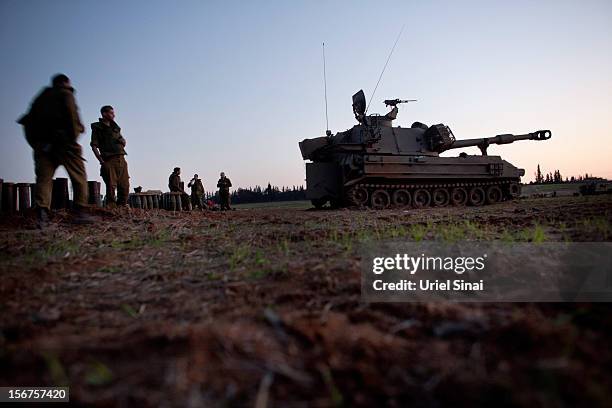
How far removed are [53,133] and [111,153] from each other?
2883 millimetres

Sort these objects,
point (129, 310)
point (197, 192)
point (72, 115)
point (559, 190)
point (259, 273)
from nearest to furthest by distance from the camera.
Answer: point (129, 310)
point (259, 273)
point (72, 115)
point (197, 192)
point (559, 190)

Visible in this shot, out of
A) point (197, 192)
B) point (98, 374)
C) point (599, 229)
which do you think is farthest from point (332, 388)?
point (197, 192)

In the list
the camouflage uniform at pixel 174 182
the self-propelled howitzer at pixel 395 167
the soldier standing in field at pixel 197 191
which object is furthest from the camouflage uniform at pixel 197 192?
the self-propelled howitzer at pixel 395 167

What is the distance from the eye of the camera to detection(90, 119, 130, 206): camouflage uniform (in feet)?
24.4

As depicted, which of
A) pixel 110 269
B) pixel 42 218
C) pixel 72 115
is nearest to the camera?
pixel 110 269

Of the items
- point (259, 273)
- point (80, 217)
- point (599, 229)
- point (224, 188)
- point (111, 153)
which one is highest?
point (111, 153)

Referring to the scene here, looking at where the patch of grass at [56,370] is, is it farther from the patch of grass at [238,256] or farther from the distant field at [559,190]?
the distant field at [559,190]

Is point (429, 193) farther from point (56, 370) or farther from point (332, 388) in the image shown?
point (56, 370)

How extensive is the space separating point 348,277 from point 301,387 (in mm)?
1307

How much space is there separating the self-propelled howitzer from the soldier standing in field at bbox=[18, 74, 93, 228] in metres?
8.95

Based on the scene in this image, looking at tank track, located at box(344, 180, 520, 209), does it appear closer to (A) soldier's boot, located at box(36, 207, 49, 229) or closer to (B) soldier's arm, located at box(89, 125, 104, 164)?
(B) soldier's arm, located at box(89, 125, 104, 164)

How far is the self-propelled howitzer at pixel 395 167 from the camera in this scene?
1285 cm

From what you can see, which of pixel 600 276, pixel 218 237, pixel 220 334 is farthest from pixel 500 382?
pixel 218 237

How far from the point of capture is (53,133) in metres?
4.86
